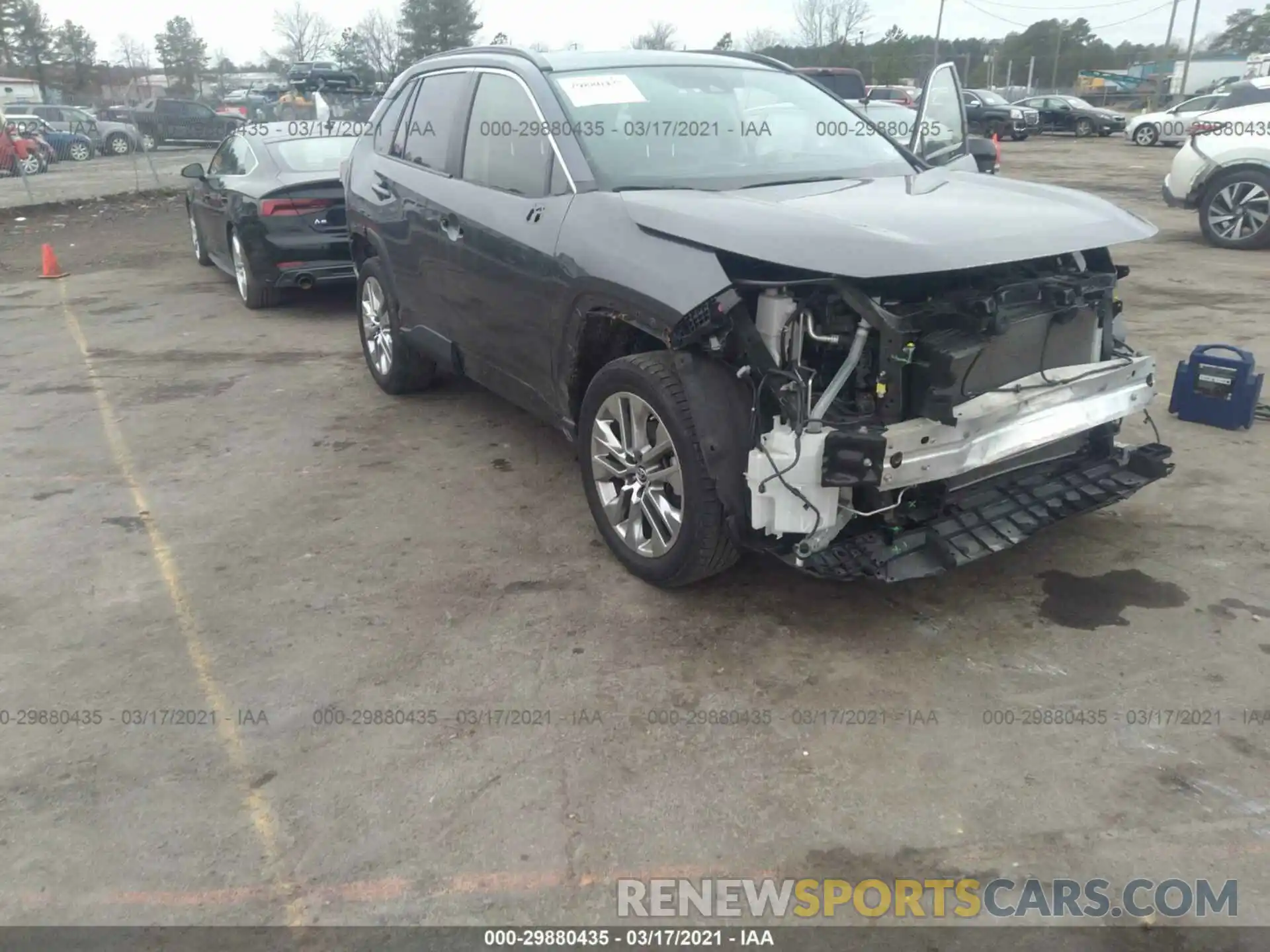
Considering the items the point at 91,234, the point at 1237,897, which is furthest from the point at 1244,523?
the point at 91,234

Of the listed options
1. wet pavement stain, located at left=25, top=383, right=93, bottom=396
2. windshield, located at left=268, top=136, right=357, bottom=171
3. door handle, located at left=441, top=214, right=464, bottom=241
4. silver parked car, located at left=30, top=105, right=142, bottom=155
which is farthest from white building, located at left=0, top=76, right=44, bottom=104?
door handle, located at left=441, top=214, right=464, bottom=241

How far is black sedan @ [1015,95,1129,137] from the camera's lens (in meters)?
33.4

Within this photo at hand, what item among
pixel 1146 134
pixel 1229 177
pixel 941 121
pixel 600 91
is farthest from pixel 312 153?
pixel 1146 134

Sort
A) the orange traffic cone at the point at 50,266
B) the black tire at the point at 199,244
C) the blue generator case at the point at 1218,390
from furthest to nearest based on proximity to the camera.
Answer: the orange traffic cone at the point at 50,266, the black tire at the point at 199,244, the blue generator case at the point at 1218,390

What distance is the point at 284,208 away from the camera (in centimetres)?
854

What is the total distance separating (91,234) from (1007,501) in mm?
14947

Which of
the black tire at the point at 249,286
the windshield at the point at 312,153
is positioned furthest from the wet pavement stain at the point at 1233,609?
the black tire at the point at 249,286

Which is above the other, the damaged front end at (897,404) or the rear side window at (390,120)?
the rear side window at (390,120)

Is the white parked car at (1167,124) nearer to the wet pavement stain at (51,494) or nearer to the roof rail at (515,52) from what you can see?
the roof rail at (515,52)

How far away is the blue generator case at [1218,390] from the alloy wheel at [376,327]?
4.49 metres

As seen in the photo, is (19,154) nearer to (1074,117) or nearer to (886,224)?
(886,224)

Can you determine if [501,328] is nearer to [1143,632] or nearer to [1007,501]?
[1007,501]

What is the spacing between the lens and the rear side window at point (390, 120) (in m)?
5.80

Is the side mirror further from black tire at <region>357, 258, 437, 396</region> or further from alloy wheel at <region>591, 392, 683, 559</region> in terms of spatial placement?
black tire at <region>357, 258, 437, 396</region>
